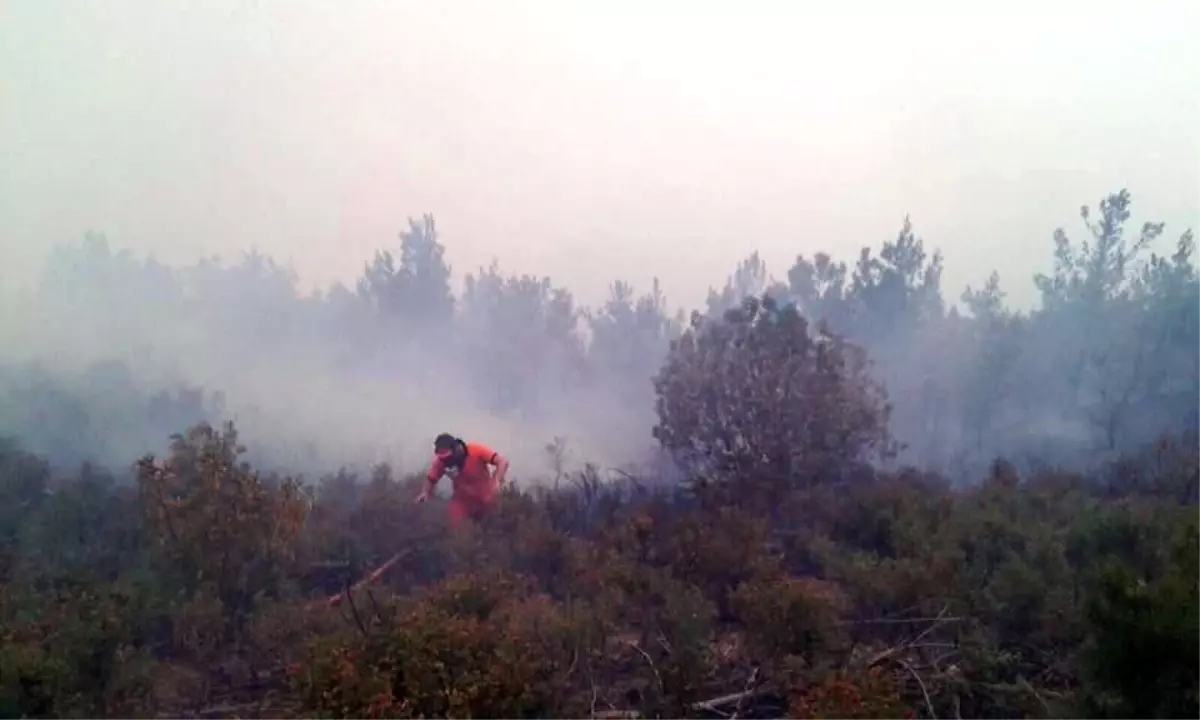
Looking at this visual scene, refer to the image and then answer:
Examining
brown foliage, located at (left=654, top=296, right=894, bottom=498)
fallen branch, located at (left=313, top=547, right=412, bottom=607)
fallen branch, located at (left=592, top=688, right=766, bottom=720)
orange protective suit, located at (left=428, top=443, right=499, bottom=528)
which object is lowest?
fallen branch, located at (left=592, top=688, right=766, bottom=720)

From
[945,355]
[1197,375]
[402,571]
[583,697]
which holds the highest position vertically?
[945,355]

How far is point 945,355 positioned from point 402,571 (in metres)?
28.8

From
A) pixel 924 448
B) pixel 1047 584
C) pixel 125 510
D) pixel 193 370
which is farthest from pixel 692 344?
pixel 193 370

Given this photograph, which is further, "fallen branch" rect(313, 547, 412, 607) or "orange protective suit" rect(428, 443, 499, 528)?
"orange protective suit" rect(428, 443, 499, 528)

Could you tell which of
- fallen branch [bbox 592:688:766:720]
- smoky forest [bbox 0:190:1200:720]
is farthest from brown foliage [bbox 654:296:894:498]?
fallen branch [bbox 592:688:766:720]

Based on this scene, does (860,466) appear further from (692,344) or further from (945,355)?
(945,355)

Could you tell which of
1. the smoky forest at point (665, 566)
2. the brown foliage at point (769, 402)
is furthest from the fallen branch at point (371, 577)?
the brown foliage at point (769, 402)

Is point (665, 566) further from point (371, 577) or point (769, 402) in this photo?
point (769, 402)

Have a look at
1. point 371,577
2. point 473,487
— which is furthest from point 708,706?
point 473,487

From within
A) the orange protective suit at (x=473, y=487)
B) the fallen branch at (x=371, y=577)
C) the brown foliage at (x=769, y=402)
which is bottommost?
the fallen branch at (x=371, y=577)

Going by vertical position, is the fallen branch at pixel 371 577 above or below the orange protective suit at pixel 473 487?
below

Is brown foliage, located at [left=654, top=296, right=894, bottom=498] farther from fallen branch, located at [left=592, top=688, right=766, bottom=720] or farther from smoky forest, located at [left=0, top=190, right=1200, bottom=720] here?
fallen branch, located at [left=592, top=688, right=766, bottom=720]

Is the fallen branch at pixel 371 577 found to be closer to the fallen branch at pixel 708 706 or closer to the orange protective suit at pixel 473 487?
the orange protective suit at pixel 473 487

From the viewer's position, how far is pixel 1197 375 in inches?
1105
